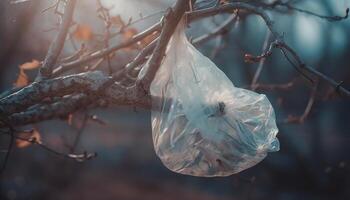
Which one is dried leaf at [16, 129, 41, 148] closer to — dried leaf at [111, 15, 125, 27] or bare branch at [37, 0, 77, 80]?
bare branch at [37, 0, 77, 80]

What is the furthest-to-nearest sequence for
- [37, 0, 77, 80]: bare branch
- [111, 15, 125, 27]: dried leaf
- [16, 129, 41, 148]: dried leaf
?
[111, 15, 125, 27]: dried leaf < [16, 129, 41, 148]: dried leaf < [37, 0, 77, 80]: bare branch

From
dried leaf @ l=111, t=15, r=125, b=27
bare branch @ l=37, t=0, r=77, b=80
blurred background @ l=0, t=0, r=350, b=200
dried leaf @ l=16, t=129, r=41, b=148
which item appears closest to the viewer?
bare branch @ l=37, t=0, r=77, b=80

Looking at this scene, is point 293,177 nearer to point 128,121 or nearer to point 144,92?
point 144,92

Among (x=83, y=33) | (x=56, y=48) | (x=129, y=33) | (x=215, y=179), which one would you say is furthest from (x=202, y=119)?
(x=215, y=179)

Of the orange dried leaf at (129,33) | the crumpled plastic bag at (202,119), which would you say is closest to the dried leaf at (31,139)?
the orange dried leaf at (129,33)

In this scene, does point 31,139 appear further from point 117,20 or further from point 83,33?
point 117,20

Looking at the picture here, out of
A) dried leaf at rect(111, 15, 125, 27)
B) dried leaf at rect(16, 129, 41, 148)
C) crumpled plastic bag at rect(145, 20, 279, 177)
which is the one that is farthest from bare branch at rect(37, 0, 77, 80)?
dried leaf at rect(111, 15, 125, 27)

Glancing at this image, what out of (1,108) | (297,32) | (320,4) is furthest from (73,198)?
(1,108)
